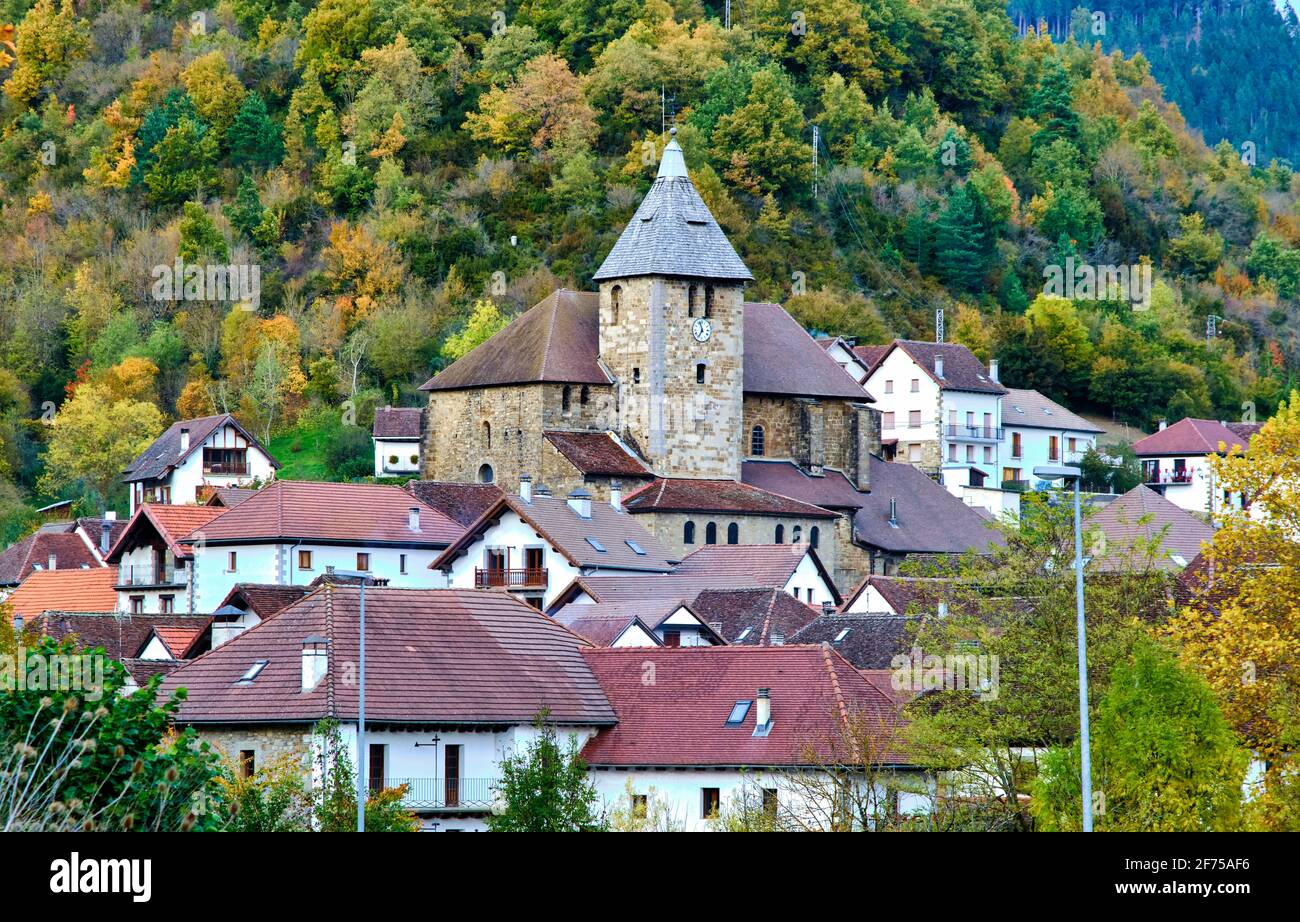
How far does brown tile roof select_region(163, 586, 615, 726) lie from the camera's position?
37.9 meters

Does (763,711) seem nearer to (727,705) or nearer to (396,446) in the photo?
(727,705)

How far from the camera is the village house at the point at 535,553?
63562 mm

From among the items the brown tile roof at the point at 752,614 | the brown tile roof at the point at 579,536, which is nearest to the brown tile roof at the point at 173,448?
the brown tile roof at the point at 579,536

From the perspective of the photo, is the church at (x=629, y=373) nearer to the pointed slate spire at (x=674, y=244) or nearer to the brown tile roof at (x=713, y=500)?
the pointed slate spire at (x=674, y=244)

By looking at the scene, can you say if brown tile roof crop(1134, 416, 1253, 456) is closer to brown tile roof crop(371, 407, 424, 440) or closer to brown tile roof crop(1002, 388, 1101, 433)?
brown tile roof crop(1002, 388, 1101, 433)

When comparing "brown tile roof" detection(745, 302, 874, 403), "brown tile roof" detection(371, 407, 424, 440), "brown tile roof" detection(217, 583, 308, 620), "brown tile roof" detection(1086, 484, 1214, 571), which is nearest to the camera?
"brown tile roof" detection(217, 583, 308, 620)

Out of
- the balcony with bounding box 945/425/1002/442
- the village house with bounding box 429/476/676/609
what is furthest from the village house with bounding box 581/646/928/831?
the balcony with bounding box 945/425/1002/442

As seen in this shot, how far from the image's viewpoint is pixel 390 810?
1196 inches

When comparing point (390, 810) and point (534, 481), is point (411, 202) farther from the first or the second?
point (390, 810)

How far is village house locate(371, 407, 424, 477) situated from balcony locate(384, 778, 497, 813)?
51965mm

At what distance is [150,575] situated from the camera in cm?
7231

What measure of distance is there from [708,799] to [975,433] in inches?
2485

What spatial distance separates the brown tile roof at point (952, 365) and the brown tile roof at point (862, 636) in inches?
1852
